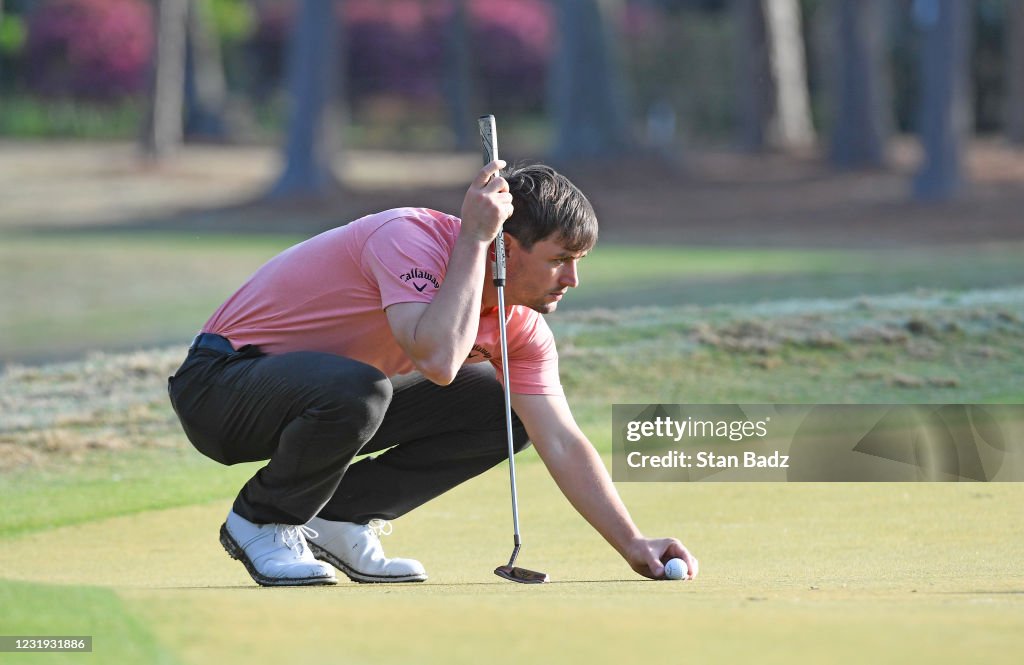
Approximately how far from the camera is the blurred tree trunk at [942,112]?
2186 cm

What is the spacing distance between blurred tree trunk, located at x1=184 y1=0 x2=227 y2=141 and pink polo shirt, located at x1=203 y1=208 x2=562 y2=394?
34587 mm

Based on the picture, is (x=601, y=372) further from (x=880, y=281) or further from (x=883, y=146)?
(x=883, y=146)

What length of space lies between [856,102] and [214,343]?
2233 cm

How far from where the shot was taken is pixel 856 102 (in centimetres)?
2564

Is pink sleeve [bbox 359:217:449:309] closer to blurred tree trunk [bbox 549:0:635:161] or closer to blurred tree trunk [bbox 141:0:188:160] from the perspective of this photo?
blurred tree trunk [bbox 549:0:635:161]

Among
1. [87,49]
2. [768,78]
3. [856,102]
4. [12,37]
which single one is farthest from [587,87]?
[12,37]

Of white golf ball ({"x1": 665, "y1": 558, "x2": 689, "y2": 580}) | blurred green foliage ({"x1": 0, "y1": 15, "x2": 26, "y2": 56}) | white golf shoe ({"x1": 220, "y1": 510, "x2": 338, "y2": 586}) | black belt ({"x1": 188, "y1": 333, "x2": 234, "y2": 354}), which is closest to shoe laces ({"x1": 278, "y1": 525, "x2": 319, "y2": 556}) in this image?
white golf shoe ({"x1": 220, "y1": 510, "x2": 338, "y2": 586})

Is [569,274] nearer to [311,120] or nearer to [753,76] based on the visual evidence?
[311,120]

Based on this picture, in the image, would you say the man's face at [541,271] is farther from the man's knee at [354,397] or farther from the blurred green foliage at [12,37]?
the blurred green foliage at [12,37]

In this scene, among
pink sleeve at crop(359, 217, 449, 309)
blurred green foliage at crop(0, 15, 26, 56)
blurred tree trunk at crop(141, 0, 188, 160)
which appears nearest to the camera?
pink sleeve at crop(359, 217, 449, 309)

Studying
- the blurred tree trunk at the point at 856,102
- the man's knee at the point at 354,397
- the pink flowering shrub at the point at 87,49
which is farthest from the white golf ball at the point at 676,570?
the pink flowering shrub at the point at 87,49

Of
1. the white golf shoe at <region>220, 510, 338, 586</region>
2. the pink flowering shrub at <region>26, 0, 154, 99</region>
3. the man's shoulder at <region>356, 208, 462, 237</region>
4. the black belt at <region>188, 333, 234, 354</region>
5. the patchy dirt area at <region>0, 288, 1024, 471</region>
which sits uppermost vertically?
the pink flowering shrub at <region>26, 0, 154, 99</region>

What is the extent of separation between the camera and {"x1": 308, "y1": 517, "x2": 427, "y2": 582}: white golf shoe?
183 inches

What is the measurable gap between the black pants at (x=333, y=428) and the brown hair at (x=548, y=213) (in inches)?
22.2
